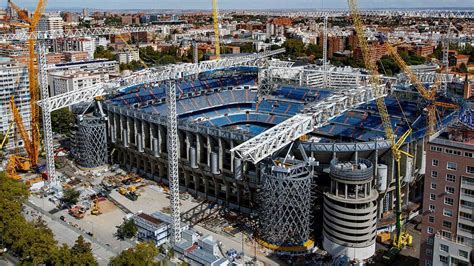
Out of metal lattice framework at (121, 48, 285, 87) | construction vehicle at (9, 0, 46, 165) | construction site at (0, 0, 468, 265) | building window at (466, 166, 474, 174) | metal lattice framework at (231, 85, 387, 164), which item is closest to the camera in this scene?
building window at (466, 166, 474, 174)

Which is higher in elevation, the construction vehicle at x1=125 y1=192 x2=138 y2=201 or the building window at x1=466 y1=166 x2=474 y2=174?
the building window at x1=466 y1=166 x2=474 y2=174

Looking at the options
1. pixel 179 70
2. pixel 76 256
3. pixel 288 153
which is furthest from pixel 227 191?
pixel 179 70

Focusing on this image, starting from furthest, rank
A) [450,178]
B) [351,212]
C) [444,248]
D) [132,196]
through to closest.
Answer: [132,196] → [351,212] → [450,178] → [444,248]

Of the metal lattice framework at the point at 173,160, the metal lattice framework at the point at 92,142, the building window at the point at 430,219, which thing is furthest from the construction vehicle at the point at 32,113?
the building window at the point at 430,219

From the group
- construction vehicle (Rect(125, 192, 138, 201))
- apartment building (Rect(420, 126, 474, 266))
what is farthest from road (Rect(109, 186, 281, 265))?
apartment building (Rect(420, 126, 474, 266))

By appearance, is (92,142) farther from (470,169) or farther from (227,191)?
(470,169)

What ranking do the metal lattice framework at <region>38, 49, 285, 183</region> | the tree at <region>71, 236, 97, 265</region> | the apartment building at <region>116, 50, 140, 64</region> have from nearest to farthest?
the tree at <region>71, 236, 97, 265</region> < the metal lattice framework at <region>38, 49, 285, 183</region> < the apartment building at <region>116, 50, 140, 64</region>

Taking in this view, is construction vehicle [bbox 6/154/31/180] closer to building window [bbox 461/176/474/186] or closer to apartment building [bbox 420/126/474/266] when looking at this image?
apartment building [bbox 420/126/474/266]
